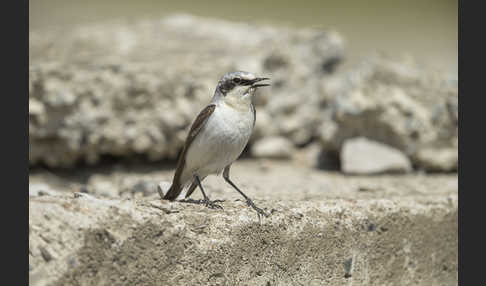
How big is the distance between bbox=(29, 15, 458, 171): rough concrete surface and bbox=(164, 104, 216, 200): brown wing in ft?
8.23

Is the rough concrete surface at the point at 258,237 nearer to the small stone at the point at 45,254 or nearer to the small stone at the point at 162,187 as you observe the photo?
the small stone at the point at 45,254

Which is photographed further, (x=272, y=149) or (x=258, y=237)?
(x=272, y=149)

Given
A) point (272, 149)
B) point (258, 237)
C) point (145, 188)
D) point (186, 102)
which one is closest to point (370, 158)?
point (272, 149)

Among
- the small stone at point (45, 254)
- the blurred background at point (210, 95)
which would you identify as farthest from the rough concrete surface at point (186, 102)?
the small stone at point (45, 254)

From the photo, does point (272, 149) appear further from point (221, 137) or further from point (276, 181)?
point (221, 137)

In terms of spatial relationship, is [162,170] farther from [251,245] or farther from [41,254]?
[41,254]

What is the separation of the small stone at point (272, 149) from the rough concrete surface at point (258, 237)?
1.45 meters

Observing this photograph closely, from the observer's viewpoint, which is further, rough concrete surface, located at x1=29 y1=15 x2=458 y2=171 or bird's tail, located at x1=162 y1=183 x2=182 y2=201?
rough concrete surface, located at x1=29 y1=15 x2=458 y2=171

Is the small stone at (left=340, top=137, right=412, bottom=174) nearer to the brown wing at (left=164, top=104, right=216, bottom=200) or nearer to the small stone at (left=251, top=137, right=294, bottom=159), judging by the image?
the small stone at (left=251, top=137, right=294, bottom=159)

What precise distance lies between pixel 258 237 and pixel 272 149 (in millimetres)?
3783

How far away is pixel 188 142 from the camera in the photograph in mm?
4453

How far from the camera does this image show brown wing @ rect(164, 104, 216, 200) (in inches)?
171

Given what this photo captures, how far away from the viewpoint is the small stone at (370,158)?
A: 22.1ft

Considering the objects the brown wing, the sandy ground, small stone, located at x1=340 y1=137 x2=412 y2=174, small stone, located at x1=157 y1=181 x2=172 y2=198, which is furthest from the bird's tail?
small stone, located at x1=340 y1=137 x2=412 y2=174
